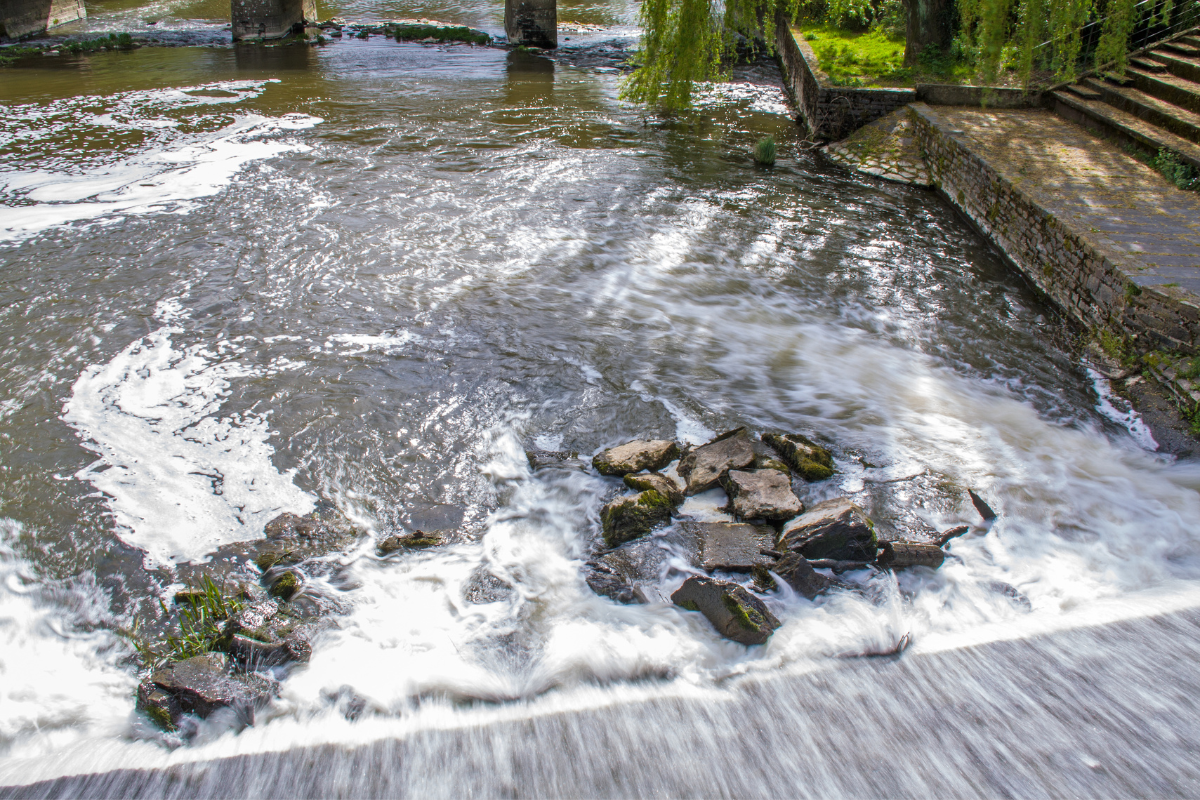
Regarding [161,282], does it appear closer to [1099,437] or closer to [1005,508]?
[1005,508]

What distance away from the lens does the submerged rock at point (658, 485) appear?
4.00 m

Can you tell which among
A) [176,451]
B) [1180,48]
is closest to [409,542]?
[176,451]

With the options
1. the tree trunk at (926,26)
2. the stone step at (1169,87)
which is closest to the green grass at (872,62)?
the tree trunk at (926,26)

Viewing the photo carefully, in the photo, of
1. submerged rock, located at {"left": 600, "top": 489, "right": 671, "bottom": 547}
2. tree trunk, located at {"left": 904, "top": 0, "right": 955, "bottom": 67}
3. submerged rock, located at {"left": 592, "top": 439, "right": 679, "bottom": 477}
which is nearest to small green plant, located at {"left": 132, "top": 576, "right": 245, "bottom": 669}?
submerged rock, located at {"left": 600, "top": 489, "right": 671, "bottom": 547}

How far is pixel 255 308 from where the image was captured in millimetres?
6078

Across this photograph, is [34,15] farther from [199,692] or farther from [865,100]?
[199,692]

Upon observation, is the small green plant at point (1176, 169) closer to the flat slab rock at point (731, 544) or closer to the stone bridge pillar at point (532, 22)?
the flat slab rock at point (731, 544)

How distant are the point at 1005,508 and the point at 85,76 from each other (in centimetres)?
1863

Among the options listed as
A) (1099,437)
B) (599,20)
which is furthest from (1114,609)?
(599,20)

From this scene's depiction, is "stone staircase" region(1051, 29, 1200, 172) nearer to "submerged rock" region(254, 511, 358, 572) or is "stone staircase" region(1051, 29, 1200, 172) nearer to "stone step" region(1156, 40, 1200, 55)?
"stone step" region(1156, 40, 1200, 55)

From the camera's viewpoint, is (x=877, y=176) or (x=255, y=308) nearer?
(x=255, y=308)

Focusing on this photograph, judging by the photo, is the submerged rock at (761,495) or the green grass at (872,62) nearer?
the submerged rock at (761,495)

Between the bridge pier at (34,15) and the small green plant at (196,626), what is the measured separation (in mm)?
23529

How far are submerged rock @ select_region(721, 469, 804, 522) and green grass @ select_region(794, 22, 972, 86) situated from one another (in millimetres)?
9926
